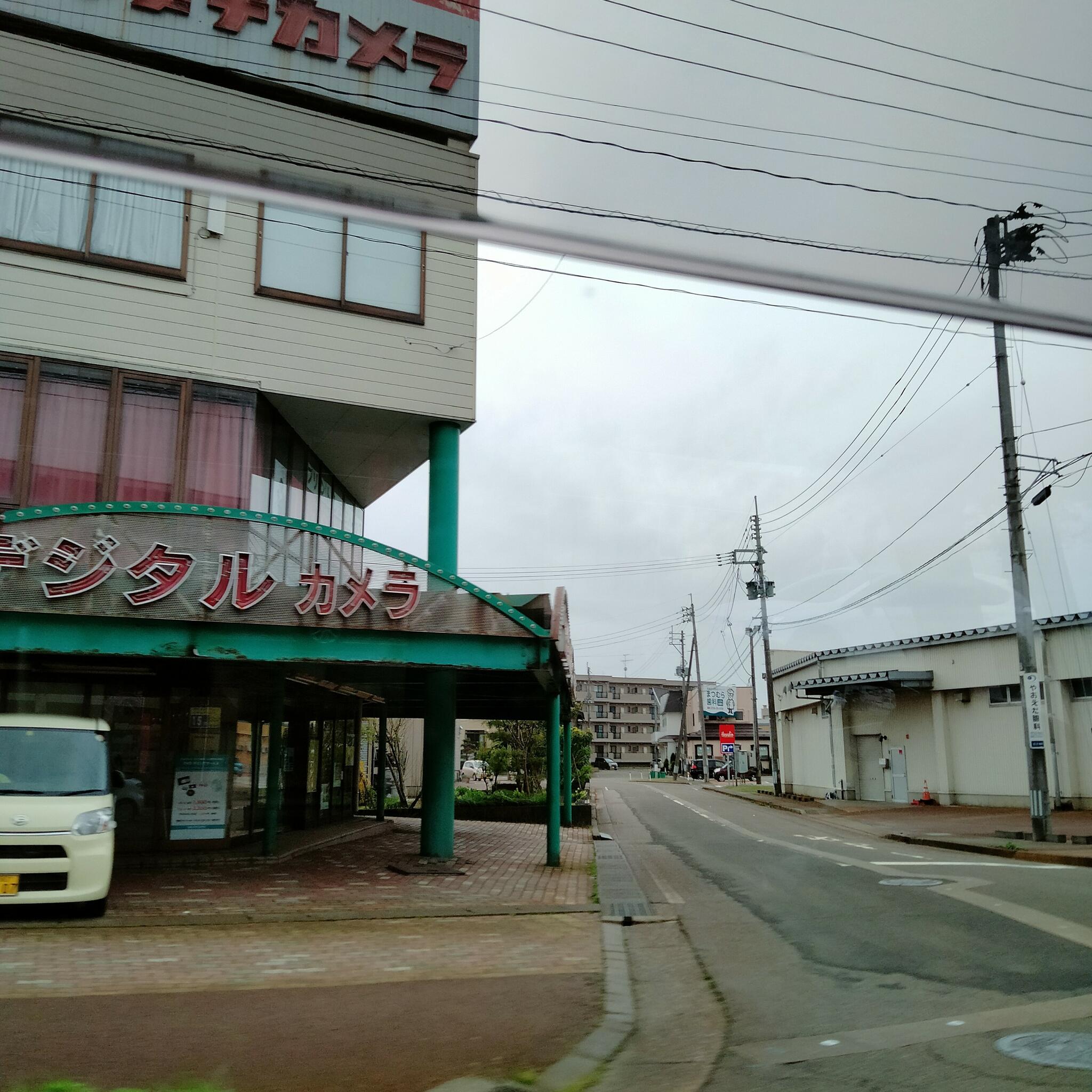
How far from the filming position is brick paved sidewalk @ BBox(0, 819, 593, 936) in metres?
9.98

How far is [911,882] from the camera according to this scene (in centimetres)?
1264

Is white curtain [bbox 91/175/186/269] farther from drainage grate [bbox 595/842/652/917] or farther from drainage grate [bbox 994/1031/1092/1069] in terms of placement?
drainage grate [bbox 994/1031/1092/1069]

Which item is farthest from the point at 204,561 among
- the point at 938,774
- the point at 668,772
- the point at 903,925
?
the point at 668,772

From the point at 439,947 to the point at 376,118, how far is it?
701 cm

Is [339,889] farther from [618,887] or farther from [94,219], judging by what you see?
[94,219]

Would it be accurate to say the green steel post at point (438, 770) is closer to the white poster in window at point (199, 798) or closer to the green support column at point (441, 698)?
the green support column at point (441, 698)

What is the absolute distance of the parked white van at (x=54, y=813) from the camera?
29.5ft

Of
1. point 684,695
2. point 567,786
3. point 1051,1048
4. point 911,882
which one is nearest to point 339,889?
point 911,882

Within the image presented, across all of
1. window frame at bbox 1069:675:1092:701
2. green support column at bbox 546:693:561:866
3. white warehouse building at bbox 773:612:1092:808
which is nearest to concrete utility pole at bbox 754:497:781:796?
white warehouse building at bbox 773:612:1092:808

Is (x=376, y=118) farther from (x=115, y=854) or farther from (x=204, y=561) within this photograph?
(x=115, y=854)

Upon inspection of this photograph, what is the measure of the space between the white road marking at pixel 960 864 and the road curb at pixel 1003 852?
350 mm

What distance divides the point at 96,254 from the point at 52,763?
23.3 feet

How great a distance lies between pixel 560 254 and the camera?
4.21 meters

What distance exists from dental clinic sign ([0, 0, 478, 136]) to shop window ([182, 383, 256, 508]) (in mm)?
4870
